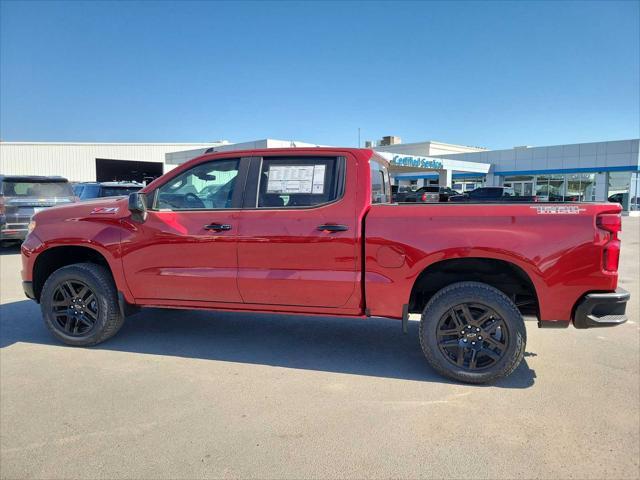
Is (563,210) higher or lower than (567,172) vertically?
lower

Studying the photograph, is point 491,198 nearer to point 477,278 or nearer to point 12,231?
point 477,278

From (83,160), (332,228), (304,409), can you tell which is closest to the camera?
(304,409)

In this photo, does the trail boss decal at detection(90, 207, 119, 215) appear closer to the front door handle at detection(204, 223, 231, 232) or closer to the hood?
the hood

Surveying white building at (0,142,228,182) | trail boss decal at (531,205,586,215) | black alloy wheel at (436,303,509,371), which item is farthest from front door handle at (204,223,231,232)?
white building at (0,142,228,182)

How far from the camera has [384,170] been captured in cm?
496

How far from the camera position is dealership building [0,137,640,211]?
28844mm

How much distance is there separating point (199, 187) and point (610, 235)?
357 cm

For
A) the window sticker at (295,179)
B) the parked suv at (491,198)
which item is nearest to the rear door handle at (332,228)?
the window sticker at (295,179)

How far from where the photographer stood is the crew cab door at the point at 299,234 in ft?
12.7

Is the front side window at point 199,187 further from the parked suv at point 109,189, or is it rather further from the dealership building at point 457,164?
the dealership building at point 457,164

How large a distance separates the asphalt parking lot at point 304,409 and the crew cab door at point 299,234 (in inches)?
28.2

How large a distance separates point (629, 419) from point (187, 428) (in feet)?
10.1

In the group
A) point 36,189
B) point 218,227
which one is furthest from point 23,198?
point 218,227

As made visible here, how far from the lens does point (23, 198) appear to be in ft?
34.8
